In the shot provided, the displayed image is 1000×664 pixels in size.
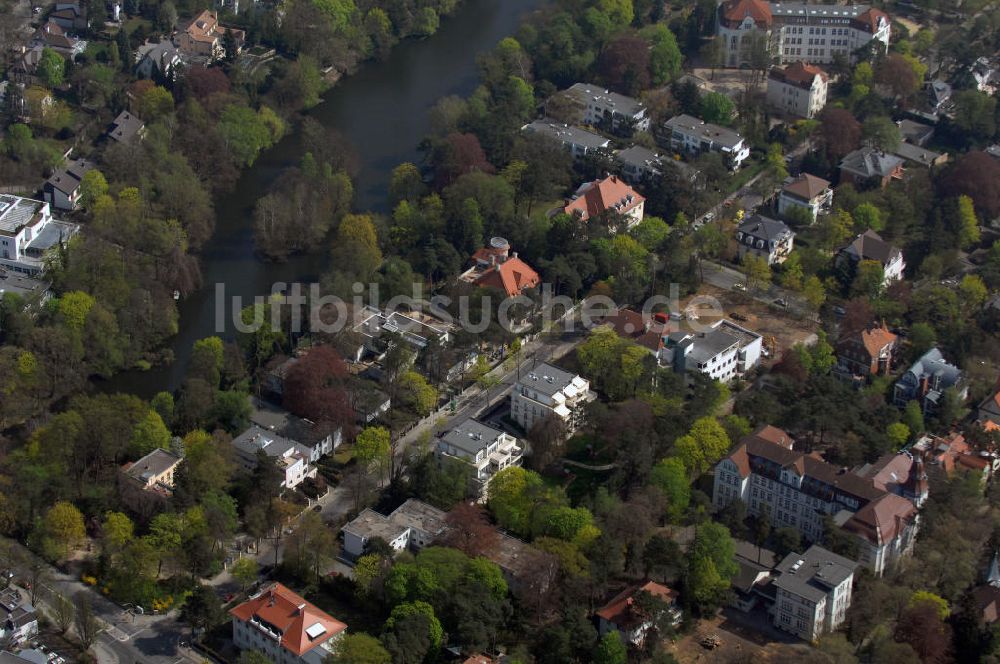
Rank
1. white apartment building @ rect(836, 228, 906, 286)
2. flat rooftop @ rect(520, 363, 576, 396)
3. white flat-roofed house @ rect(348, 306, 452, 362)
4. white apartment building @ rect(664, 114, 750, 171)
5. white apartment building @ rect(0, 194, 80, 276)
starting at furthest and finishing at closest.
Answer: white apartment building @ rect(664, 114, 750, 171), white apartment building @ rect(836, 228, 906, 286), white apartment building @ rect(0, 194, 80, 276), white flat-roofed house @ rect(348, 306, 452, 362), flat rooftop @ rect(520, 363, 576, 396)

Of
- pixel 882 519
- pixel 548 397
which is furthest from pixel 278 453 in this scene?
pixel 882 519

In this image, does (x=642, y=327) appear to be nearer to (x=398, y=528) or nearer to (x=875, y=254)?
(x=875, y=254)

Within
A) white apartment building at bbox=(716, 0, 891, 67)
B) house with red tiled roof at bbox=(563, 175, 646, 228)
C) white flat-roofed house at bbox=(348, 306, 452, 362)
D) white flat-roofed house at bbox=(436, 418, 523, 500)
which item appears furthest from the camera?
white apartment building at bbox=(716, 0, 891, 67)

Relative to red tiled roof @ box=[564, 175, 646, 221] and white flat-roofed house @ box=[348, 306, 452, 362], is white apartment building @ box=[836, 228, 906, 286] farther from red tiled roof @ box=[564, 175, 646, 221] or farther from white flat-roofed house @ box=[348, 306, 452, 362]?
white flat-roofed house @ box=[348, 306, 452, 362]

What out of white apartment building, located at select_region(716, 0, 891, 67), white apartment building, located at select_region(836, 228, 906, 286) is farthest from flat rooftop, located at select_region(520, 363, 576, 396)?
white apartment building, located at select_region(716, 0, 891, 67)

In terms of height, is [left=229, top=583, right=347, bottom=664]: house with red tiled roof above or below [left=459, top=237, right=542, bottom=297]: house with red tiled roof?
above

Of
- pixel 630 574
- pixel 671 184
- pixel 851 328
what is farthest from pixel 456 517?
pixel 671 184

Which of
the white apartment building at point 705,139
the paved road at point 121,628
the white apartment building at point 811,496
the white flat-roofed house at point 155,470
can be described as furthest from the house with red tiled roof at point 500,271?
the paved road at point 121,628
